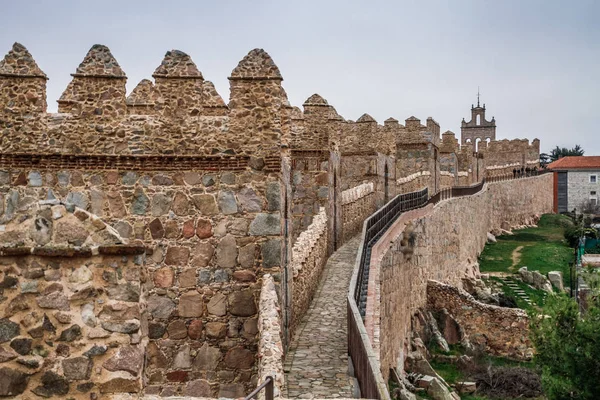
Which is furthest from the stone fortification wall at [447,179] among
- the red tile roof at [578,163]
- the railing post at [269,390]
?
the railing post at [269,390]

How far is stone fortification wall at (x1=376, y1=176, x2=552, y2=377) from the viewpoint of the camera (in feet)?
62.8

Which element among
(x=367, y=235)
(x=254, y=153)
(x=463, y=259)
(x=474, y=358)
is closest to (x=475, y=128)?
(x=463, y=259)

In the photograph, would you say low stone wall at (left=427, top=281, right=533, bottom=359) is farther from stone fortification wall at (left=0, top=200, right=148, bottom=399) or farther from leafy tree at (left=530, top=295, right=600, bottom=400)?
stone fortification wall at (left=0, top=200, right=148, bottom=399)

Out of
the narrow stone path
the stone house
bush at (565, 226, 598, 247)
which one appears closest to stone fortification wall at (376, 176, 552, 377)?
the narrow stone path

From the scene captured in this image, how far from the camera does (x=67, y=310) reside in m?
5.35

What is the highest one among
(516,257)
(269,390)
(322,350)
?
(269,390)

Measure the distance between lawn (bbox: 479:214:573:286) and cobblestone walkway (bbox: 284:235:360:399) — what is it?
2362 cm

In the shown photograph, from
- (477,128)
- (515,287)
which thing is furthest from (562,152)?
(515,287)

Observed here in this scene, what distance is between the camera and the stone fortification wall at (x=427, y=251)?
19.2 metres

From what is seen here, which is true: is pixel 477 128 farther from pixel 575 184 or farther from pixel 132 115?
pixel 132 115

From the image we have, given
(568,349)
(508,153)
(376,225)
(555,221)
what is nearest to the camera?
(568,349)

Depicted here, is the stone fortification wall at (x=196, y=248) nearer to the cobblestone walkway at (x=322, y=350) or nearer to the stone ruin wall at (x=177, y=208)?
the stone ruin wall at (x=177, y=208)

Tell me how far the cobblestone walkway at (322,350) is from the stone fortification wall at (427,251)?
1.00 metres

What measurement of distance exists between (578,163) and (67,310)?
73859 millimetres
